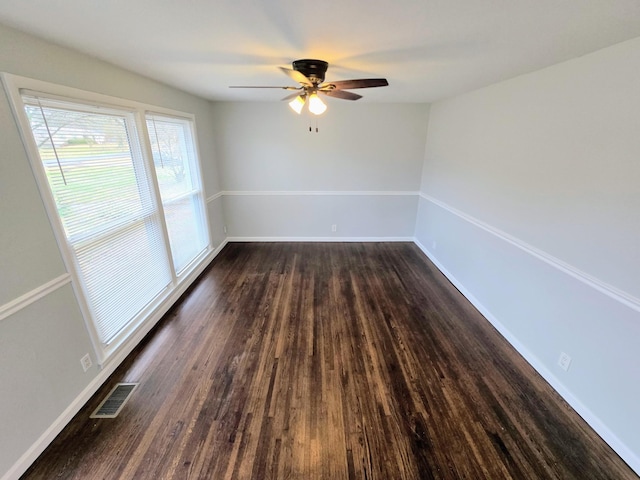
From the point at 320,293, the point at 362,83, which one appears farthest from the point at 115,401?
the point at 362,83

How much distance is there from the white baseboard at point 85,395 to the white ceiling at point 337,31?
2.29 m

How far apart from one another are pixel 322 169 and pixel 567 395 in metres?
4.01

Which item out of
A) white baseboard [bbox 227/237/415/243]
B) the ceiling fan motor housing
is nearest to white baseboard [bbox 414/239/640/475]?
white baseboard [bbox 227/237/415/243]

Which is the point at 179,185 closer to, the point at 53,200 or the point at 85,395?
the point at 53,200

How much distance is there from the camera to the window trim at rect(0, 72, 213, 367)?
1539 millimetres

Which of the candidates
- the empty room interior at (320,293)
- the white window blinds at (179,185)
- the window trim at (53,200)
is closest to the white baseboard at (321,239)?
the white window blinds at (179,185)

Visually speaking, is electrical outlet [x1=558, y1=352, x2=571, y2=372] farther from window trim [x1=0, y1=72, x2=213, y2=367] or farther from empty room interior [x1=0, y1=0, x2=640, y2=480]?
window trim [x1=0, y1=72, x2=213, y2=367]

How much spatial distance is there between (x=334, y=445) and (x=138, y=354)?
1.91 meters

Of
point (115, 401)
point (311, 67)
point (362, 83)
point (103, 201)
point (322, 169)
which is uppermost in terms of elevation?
point (311, 67)

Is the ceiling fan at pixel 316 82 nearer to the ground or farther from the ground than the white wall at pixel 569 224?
farther from the ground

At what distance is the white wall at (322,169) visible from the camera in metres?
4.41

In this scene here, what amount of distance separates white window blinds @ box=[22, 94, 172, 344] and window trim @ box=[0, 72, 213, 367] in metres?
0.05

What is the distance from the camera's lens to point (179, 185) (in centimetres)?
348

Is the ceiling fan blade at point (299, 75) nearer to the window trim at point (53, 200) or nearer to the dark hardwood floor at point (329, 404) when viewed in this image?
the window trim at point (53, 200)
